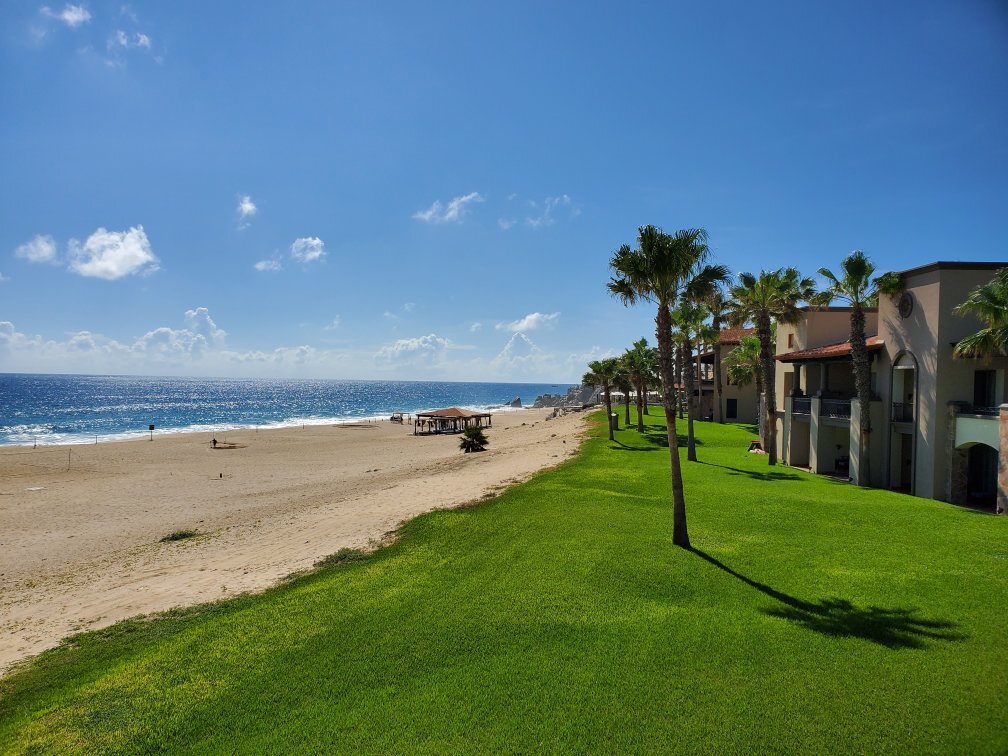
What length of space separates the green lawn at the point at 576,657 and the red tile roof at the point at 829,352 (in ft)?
38.4

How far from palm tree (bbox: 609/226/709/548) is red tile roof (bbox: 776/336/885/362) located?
15.7 meters

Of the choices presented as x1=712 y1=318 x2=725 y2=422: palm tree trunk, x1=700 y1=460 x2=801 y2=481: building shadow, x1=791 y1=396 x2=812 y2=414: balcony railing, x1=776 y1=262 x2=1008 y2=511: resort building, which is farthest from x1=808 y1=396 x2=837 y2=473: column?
x1=712 y1=318 x2=725 y2=422: palm tree trunk

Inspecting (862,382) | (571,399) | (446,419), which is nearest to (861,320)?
(862,382)

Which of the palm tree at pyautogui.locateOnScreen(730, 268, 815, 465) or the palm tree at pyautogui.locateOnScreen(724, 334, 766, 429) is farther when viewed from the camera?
the palm tree at pyautogui.locateOnScreen(724, 334, 766, 429)

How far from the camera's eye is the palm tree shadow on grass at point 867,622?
8164mm

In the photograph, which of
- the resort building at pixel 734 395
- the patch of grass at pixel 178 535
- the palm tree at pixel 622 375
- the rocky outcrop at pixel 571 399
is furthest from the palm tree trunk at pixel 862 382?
the rocky outcrop at pixel 571 399

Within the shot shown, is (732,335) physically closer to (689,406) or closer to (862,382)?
A: (689,406)

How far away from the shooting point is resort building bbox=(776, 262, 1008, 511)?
757 inches

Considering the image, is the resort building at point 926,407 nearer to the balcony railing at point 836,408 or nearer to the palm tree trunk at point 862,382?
the balcony railing at point 836,408

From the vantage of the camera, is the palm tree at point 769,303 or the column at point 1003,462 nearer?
the column at point 1003,462

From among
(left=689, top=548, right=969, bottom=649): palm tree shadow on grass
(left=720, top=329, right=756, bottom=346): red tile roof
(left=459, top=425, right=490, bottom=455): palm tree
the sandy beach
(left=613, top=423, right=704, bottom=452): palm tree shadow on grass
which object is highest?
(left=720, top=329, right=756, bottom=346): red tile roof

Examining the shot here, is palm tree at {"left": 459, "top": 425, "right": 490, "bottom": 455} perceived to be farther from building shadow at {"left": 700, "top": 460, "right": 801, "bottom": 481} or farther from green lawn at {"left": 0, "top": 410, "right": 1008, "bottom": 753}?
green lawn at {"left": 0, "top": 410, "right": 1008, "bottom": 753}

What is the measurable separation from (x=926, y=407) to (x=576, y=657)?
20.2m

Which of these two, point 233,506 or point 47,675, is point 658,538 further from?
point 233,506
